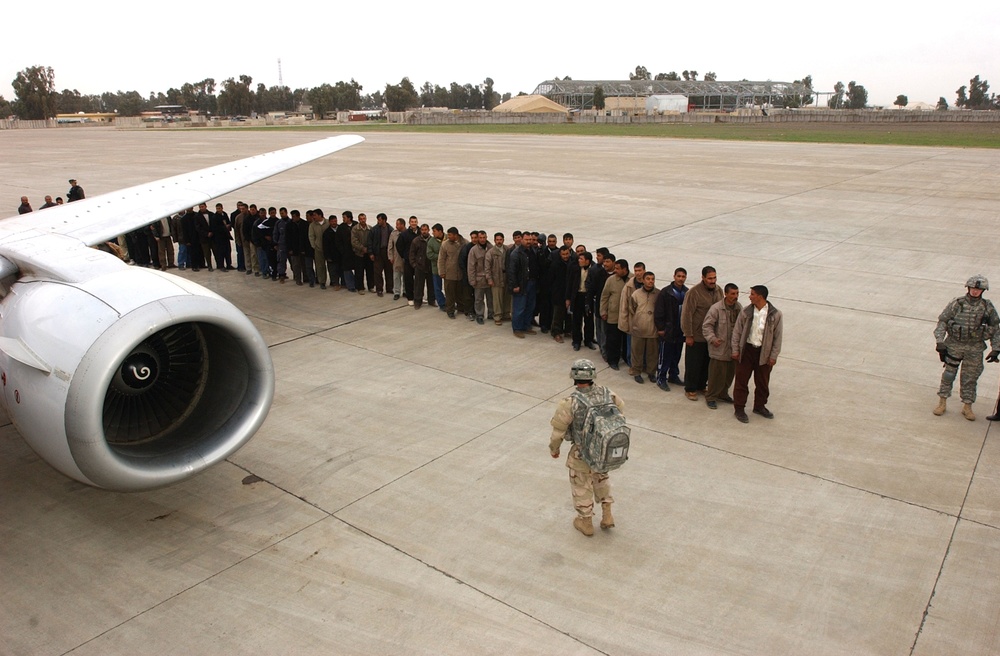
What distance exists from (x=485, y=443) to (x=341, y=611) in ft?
8.82

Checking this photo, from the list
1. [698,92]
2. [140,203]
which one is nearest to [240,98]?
[698,92]

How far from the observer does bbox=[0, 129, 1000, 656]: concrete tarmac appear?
4.86m

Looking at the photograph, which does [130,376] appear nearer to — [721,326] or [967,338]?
[721,326]

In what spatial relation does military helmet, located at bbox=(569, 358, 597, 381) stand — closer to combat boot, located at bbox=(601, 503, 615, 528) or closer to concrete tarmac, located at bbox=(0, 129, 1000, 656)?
combat boot, located at bbox=(601, 503, 615, 528)

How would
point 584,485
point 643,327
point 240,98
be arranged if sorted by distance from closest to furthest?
point 584,485 → point 643,327 → point 240,98

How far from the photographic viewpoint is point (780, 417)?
801cm

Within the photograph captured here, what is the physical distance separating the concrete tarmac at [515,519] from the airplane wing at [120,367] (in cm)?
86

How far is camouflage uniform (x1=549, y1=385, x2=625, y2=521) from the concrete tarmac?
35cm

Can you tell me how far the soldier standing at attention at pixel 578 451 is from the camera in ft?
18.0

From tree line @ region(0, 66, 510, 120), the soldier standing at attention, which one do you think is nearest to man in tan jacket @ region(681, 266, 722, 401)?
the soldier standing at attention

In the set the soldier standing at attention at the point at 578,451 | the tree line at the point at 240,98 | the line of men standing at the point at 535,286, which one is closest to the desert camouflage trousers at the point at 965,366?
the line of men standing at the point at 535,286

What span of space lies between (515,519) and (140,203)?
6.35 metres

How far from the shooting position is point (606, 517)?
19.1 ft

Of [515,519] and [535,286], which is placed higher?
[535,286]
